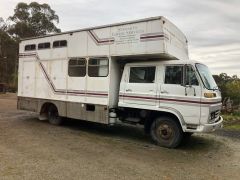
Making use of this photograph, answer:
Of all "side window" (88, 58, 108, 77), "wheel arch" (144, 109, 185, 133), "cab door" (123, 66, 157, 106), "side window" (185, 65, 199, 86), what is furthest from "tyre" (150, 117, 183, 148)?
"side window" (88, 58, 108, 77)

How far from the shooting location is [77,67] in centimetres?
1166

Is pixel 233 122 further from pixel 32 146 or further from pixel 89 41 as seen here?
pixel 32 146

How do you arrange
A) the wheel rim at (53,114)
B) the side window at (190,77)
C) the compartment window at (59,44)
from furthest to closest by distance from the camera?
the wheel rim at (53,114) < the compartment window at (59,44) < the side window at (190,77)

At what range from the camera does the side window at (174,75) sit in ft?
30.3

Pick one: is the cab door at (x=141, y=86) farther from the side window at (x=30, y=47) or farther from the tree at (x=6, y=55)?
the tree at (x=6, y=55)

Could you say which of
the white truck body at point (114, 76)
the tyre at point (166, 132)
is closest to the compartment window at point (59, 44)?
the white truck body at point (114, 76)

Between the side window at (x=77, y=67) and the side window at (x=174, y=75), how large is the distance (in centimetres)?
329

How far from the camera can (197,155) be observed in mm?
8773

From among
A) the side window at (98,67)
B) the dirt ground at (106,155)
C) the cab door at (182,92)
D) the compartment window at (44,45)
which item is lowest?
the dirt ground at (106,155)

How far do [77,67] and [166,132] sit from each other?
417 cm

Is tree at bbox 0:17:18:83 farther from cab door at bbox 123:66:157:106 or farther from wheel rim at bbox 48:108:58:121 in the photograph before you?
cab door at bbox 123:66:157:106

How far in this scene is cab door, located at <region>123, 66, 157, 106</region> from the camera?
973cm

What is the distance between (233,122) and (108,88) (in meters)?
7.02

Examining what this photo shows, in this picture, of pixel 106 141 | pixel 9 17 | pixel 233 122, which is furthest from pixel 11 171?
pixel 9 17
